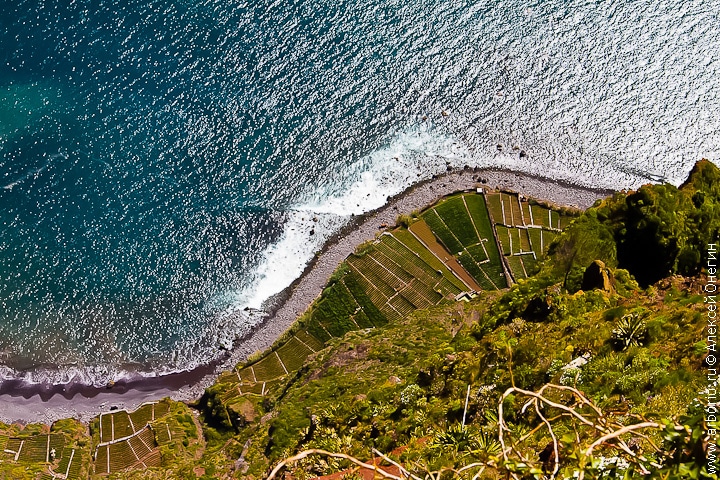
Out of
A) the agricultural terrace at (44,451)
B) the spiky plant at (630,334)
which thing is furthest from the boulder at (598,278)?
the agricultural terrace at (44,451)

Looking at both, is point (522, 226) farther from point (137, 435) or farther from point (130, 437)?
point (130, 437)

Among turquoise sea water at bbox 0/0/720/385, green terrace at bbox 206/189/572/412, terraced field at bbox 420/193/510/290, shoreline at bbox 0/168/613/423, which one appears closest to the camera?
shoreline at bbox 0/168/613/423

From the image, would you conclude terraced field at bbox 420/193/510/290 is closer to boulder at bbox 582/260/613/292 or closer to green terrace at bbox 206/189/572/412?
green terrace at bbox 206/189/572/412

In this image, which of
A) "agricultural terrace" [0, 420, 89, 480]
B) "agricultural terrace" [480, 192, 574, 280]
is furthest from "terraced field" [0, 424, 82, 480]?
"agricultural terrace" [480, 192, 574, 280]

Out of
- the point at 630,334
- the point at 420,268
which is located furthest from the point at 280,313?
the point at 630,334

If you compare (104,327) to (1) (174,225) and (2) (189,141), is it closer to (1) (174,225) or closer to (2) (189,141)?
(1) (174,225)

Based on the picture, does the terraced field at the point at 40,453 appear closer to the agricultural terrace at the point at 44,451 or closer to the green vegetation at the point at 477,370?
the agricultural terrace at the point at 44,451

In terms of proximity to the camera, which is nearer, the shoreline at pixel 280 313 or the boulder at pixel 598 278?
the boulder at pixel 598 278

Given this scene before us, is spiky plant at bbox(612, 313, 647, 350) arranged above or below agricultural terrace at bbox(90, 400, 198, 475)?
above
